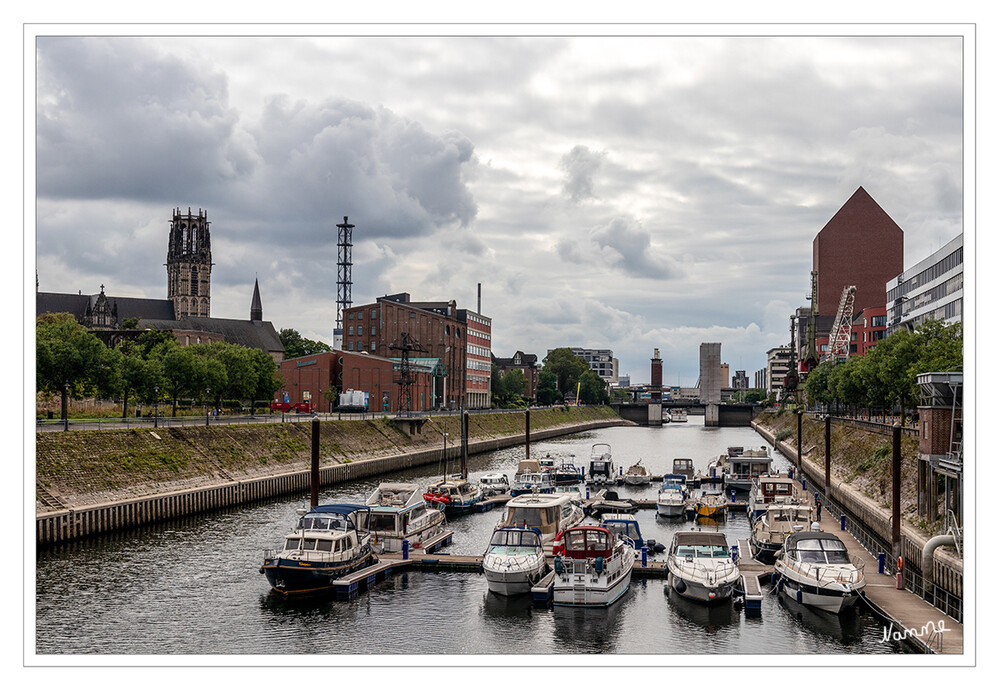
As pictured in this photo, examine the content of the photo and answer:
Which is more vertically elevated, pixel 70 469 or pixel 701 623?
pixel 70 469

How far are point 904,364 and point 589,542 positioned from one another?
1945 inches

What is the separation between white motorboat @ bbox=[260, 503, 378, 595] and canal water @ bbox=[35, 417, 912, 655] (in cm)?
105

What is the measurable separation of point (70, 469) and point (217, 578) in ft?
58.3

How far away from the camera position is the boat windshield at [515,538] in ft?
144

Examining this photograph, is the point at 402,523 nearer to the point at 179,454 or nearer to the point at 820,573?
the point at 820,573

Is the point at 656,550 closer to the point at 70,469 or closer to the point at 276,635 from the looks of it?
the point at 276,635

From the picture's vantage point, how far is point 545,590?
130ft

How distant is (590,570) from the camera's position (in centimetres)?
3919

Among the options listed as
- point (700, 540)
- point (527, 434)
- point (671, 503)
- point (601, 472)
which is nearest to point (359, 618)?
point (700, 540)

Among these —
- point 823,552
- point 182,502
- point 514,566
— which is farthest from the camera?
point 182,502

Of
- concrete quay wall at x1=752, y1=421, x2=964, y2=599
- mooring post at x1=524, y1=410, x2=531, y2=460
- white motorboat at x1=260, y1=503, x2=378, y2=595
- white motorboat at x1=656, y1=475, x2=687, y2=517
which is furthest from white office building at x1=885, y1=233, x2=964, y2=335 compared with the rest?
white motorboat at x1=260, y1=503, x2=378, y2=595

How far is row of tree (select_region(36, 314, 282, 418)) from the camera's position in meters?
71.1

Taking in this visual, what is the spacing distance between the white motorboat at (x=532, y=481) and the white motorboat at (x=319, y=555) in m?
31.8
